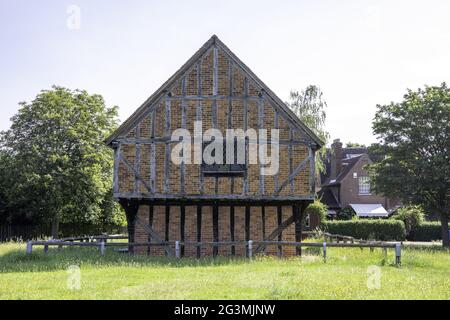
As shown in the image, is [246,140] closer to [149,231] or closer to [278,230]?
[278,230]

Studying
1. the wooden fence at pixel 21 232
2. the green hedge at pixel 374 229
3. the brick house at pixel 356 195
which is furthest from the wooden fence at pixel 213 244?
the brick house at pixel 356 195

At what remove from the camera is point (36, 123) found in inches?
1217

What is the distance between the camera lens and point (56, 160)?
2970 centimetres

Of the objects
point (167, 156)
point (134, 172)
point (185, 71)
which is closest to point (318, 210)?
point (167, 156)

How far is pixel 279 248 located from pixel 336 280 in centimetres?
750

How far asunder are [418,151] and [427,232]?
480 inches

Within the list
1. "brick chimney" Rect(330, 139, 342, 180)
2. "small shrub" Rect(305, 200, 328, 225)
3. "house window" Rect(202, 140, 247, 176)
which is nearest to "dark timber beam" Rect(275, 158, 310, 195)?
"house window" Rect(202, 140, 247, 176)

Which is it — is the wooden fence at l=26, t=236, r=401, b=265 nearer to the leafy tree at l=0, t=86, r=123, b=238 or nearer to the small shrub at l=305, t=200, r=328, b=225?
the leafy tree at l=0, t=86, r=123, b=238

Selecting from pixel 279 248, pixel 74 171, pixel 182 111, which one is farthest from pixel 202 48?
pixel 74 171

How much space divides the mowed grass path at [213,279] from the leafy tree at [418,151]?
12953mm

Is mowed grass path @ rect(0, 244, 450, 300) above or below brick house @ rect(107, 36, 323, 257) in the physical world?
below

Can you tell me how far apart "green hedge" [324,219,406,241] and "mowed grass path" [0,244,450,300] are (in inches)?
758

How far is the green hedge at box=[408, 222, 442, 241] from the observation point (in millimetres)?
38094

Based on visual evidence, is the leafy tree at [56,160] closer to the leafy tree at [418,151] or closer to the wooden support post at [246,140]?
the wooden support post at [246,140]
